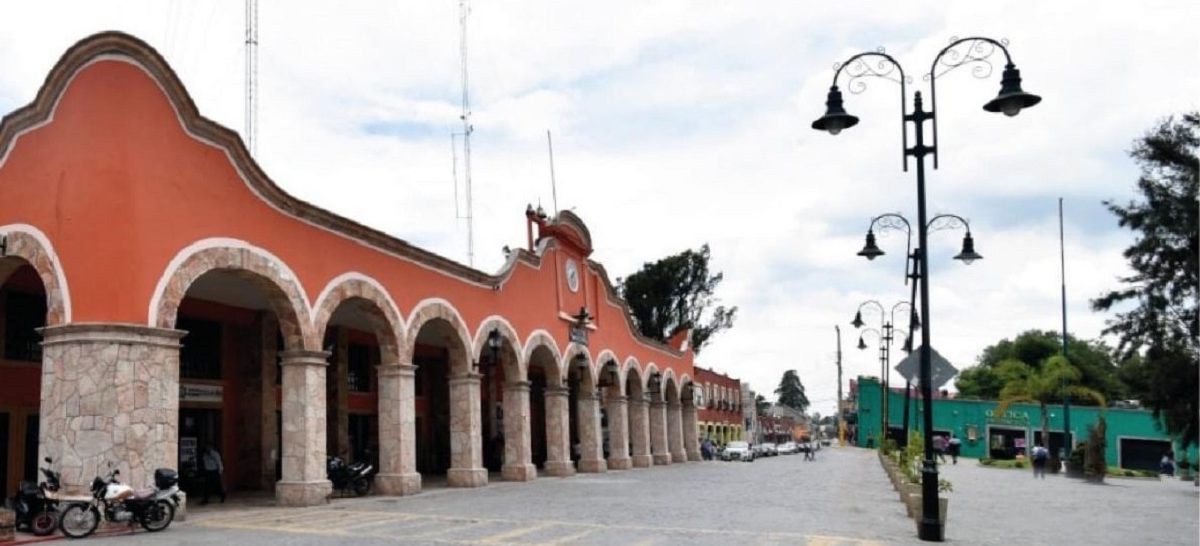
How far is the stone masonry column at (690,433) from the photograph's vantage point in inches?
1959

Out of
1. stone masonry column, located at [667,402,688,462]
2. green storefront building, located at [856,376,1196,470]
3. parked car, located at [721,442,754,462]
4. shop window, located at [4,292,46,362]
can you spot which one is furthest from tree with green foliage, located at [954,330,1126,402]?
shop window, located at [4,292,46,362]

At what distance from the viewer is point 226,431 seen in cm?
2283

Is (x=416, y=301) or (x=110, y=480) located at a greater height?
(x=416, y=301)

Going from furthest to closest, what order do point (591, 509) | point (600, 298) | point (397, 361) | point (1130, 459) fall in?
point (1130, 459)
point (600, 298)
point (397, 361)
point (591, 509)

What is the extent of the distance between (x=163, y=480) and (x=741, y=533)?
803cm

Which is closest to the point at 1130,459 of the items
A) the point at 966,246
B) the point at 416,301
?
the point at 966,246

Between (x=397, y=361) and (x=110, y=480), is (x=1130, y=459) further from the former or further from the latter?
(x=110, y=480)

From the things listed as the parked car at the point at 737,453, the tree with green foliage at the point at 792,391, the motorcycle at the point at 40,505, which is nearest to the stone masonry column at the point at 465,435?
the motorcycle at the point at 40,505

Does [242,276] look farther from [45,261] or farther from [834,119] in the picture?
[834,119]

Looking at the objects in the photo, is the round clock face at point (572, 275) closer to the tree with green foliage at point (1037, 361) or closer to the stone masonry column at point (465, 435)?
the stone masonry column at point (465, 435)

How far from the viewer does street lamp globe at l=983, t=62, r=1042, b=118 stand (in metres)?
12.7

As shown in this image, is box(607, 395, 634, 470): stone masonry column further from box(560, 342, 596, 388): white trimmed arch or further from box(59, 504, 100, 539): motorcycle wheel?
box(59, 504, 100, 539): motorcycle wheel

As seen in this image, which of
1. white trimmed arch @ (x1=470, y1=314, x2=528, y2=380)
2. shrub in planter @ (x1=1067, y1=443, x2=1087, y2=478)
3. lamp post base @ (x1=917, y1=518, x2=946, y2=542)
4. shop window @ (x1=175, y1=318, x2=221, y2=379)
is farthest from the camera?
shrub in planter @ (x1=1067, y1=443, x2=1087, y2=478)

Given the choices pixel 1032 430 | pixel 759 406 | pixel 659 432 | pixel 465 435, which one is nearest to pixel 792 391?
pixel 759 406
